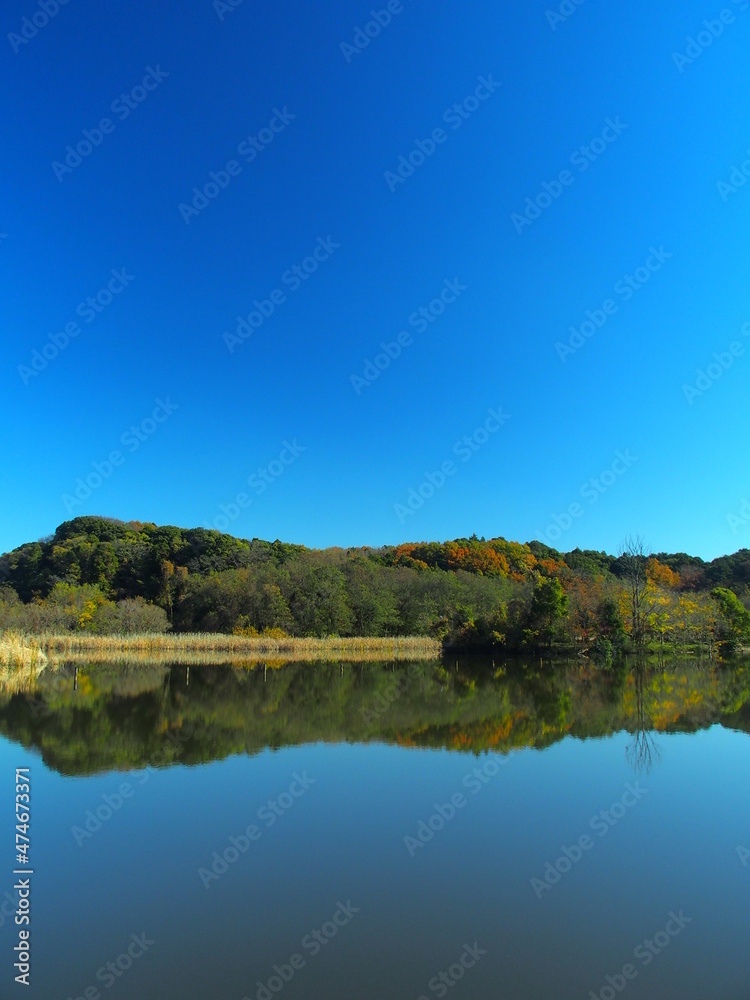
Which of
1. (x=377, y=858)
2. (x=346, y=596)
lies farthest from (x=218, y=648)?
(x=377, y=858)

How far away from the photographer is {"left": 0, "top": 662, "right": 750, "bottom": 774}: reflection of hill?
35.8 feet

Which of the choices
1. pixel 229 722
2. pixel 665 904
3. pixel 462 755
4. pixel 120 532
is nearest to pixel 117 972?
pixel 665 904

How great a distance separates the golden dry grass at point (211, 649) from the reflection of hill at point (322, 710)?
14.3 feet

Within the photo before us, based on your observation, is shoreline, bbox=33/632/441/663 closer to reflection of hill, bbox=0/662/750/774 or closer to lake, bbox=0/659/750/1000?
reflection of hill, bbox=0/662/750/774

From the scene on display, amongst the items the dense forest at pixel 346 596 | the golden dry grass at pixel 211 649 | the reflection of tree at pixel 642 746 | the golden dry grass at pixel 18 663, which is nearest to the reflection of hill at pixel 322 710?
the reflection of tree at pixel 642 746

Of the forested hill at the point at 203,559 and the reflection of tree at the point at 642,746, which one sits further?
the forested hill at the point at 203,559

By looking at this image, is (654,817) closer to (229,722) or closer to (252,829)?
(252,829)

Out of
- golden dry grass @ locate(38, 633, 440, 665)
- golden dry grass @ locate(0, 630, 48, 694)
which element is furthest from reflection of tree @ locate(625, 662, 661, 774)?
golden dry grass @ locate(38, 633, 440, 665)

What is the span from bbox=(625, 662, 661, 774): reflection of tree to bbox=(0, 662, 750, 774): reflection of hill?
12 centimetres

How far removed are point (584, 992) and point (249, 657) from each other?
26.2 meters

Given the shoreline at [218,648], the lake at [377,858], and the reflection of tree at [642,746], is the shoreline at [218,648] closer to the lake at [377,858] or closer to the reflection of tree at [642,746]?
the lake at [377,858]

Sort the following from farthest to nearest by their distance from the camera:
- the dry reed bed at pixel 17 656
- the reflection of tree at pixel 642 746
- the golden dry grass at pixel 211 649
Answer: the golden dry grass at pixel 211 649 < the dry reed bed at pixel 17 656 < the reflection of tree at pixel 642 746

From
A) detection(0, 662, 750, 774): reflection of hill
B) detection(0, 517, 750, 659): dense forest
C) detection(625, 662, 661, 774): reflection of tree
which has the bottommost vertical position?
detection(625, 662, 661, 774): reflection of tree

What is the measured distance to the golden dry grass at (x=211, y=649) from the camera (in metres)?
26.9
